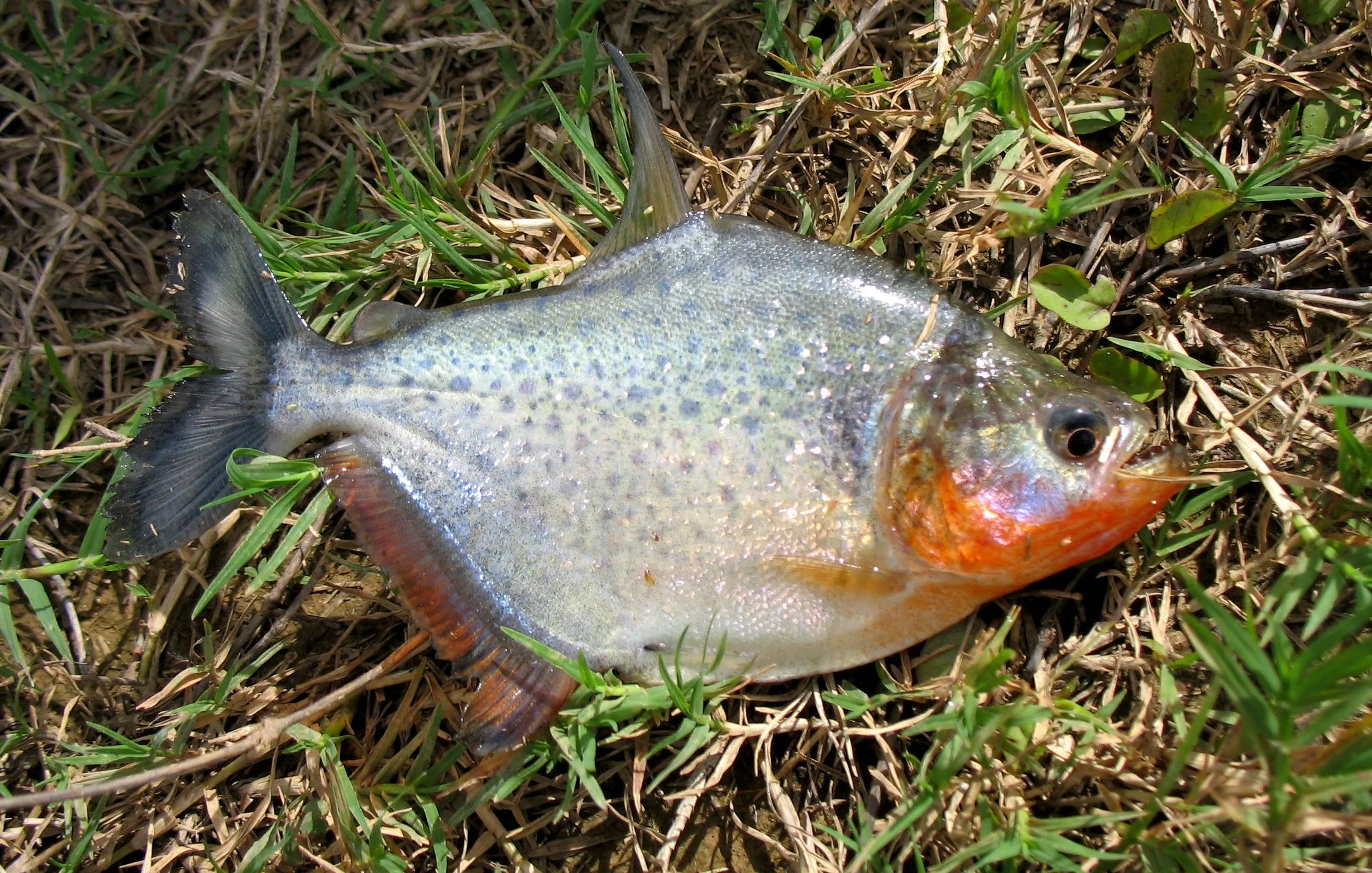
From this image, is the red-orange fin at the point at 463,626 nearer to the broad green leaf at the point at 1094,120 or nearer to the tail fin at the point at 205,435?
the tail fin at the point at 205,435

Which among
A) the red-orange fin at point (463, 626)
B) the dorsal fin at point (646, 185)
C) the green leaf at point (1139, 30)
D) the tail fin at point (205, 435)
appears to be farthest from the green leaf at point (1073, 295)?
the tail fin at point (205, 435)

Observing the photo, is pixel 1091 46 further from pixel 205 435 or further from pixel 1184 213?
pixel 205 435

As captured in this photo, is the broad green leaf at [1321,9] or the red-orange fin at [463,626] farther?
the broad green leaf at [1321,9]

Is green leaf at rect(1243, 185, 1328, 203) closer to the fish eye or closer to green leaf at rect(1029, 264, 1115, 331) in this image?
green leaf at rect(1029, 264, 1115, 331)

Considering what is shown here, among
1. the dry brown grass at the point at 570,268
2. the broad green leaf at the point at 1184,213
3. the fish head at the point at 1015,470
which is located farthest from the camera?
the broad green leaf at the point at 1184,213

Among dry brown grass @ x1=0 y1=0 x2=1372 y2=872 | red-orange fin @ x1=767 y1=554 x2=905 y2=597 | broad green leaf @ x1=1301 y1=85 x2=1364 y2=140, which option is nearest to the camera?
red-orange fin @ x1=767 y1=554 x2=905 y2=597

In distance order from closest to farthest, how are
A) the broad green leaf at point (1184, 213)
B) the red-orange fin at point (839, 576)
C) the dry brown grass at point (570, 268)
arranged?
the red-orange fin at point (839, 576) → the dry brown grass at point (570, 268) → the broad green leaf at point (1184, 213)

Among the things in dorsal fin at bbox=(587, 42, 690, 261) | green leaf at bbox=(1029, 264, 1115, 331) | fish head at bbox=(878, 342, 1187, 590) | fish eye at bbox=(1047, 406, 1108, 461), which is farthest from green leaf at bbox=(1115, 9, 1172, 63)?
dorsal fin at bbox=(587, 42, 690, 261)

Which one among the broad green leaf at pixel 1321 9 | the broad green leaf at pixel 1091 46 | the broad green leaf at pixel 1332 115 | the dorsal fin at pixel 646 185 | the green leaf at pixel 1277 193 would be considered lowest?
the green leaf at pixel 1277 193

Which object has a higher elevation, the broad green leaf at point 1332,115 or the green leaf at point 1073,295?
the broad green leaf at point 1332,115
